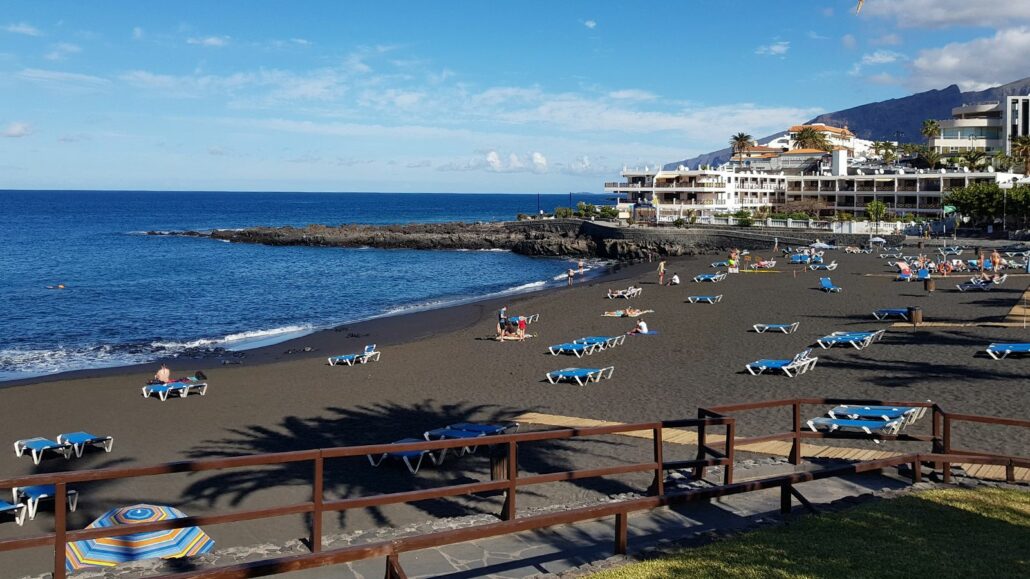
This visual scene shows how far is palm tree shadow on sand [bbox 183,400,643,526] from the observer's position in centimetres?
1077

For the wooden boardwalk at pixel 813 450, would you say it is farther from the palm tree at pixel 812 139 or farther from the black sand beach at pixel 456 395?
the palm tree at pixel 812 139

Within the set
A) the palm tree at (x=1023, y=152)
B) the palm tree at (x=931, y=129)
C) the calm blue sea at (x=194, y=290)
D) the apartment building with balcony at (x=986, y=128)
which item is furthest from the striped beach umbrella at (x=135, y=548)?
the palm tree at (x=931, y=129)

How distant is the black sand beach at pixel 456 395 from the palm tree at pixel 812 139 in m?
90.1

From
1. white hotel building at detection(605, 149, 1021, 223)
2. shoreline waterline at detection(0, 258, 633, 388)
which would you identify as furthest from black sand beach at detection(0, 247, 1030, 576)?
white hotel building at detection(605, 149, 1021, 223)

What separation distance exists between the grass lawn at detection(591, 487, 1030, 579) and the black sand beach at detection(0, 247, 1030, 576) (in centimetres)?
362

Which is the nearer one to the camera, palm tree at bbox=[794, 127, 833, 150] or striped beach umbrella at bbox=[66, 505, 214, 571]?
striped beach umbrella at bbox=[66, 505, 214, 571]

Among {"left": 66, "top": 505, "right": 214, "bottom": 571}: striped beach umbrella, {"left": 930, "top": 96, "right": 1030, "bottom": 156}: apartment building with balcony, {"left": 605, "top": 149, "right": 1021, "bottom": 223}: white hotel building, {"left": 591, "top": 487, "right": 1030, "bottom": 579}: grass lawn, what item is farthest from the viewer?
{"left": 930, "top": 96, "right": 1030, "bottom": 156}: apartment building with balcony

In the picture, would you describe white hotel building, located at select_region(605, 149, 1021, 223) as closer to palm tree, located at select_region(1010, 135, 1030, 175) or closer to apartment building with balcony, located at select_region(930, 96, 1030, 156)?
palm tree, located at select_region(1010, 135, 1030, 175)

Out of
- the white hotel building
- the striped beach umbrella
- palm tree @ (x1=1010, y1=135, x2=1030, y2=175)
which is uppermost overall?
palm tree @ (x1=1010, y1=135, x2=1030, y2=175)

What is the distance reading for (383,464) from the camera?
12.9 m

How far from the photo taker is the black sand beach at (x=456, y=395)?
1167cm

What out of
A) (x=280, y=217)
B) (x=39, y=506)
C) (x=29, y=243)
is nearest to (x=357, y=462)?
(x=39, y=506)

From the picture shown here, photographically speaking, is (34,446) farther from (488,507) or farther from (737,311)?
(737,311)

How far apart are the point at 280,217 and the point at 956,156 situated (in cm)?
11467
